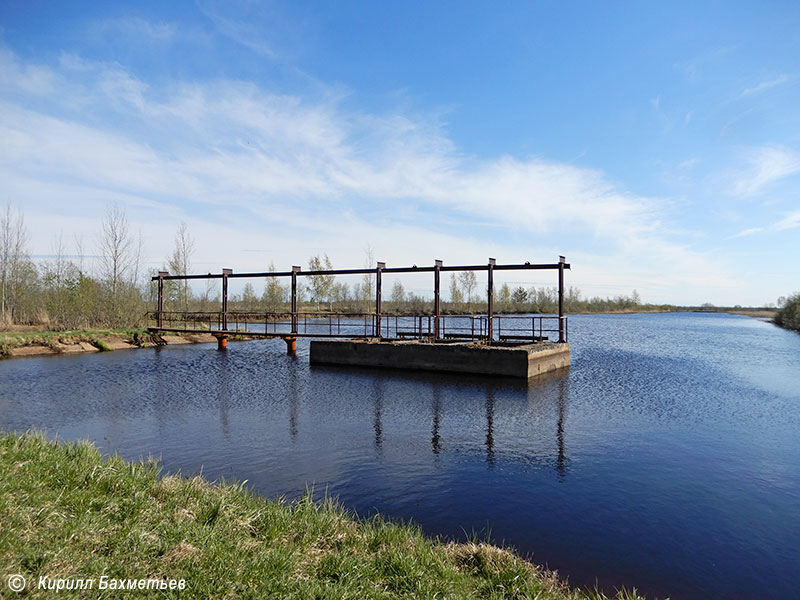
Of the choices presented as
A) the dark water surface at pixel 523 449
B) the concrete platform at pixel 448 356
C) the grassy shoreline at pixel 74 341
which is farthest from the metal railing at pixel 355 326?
the dark water surface at pixel 523 449

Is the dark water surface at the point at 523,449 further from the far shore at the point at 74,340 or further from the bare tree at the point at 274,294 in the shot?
the bare tree at the point at 274,294

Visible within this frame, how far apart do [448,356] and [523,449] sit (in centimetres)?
1041

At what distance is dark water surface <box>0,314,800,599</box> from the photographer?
19.7ft

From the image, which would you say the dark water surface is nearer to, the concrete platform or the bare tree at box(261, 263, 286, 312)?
the concrete platform

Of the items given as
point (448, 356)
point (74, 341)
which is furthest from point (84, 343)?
point (448, 356)

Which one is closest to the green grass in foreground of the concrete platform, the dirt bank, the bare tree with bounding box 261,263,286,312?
the concrete platform

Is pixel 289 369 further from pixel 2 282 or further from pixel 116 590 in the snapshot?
pixel 2 282

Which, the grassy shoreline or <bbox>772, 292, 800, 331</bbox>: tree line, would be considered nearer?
the grassy shoreline

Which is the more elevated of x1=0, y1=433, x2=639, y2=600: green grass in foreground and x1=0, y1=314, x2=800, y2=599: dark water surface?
x1=0, y1=433, x2=639, y2=600: green grass in foreground

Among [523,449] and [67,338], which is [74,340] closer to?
[67,338]

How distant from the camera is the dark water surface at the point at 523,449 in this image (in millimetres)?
6000

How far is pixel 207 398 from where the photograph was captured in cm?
1515

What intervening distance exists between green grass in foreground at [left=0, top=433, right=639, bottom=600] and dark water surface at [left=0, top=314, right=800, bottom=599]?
4.17ft

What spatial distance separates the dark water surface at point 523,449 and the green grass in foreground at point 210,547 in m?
1.27
